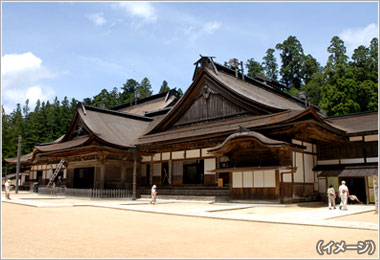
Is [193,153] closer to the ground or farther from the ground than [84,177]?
farther from the ground

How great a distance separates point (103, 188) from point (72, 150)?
15.3 feet

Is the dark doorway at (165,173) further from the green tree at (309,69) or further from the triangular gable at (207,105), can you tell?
the green tree at (309,69)

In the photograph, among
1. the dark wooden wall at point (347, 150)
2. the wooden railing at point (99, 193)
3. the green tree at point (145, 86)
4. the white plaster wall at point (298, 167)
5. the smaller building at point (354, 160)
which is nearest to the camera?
the smaller building at point (354, 160)

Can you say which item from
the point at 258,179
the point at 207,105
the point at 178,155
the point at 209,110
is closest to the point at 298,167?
the point at 258,179

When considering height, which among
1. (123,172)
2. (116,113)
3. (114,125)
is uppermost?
(116,113)

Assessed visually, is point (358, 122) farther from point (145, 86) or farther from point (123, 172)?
point (145, 86)

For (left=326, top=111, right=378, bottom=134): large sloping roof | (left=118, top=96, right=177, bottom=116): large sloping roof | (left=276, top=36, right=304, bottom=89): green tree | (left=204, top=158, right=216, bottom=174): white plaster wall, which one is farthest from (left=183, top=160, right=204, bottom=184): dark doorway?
(left=276, top=36, right=304, bottom=89): green tree

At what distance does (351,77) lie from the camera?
45.5 meters

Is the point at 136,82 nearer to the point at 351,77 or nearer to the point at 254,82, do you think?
the point at 351,77

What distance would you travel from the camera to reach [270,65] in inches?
3157

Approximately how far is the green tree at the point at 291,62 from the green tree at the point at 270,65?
175cm

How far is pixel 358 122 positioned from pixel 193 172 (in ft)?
43.5

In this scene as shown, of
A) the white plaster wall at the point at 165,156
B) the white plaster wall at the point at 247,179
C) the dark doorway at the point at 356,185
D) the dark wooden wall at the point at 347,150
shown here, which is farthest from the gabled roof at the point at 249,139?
the white plaster wall at the point at 165,156

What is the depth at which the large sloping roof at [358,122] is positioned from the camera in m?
19.6
